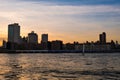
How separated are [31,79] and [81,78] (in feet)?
21.1

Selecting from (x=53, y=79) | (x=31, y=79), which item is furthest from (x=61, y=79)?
(x=31, y=79)

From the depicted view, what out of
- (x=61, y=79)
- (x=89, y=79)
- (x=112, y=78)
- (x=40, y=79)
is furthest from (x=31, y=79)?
(x=112, y=78)

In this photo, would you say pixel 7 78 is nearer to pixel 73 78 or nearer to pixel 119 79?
pixel 73 78

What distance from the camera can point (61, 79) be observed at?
43438mm

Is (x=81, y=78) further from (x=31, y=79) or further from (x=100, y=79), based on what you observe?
(x=31, y=79)

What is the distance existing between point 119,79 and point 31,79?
11.1 metres

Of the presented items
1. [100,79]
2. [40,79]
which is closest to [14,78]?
[40,79]

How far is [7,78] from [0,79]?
1.43 meters

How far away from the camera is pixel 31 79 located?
4359 cm

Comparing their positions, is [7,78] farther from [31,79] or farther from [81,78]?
[81,78]

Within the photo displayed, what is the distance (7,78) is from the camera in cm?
4453

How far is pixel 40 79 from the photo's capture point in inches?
1714

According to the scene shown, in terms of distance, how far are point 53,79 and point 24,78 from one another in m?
3.89

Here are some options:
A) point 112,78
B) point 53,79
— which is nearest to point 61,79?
point 53,79
